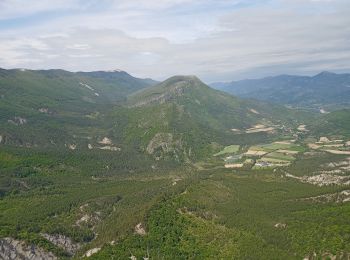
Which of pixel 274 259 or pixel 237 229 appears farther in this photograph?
pixel 237 229

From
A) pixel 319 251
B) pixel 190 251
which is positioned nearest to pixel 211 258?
pixel 190 251

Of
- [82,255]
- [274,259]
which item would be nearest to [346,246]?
[274,259]

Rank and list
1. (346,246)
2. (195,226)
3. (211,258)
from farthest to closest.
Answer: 1. (195,226)
2. (211,258)
3. (346,246)

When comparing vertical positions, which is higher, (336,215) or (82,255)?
(336,215)

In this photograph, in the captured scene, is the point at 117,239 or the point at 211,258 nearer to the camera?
the point at 211,258

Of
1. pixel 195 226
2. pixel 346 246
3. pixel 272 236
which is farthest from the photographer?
pixel 195 226

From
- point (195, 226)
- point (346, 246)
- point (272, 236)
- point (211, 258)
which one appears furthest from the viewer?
point (195, 226)

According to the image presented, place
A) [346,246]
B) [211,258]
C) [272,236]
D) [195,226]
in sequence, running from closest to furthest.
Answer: [346,246] → [211,258] → [272,236] → [195,226]

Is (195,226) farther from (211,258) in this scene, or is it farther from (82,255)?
(82,255)

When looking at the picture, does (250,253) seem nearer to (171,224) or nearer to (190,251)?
(190,251)
